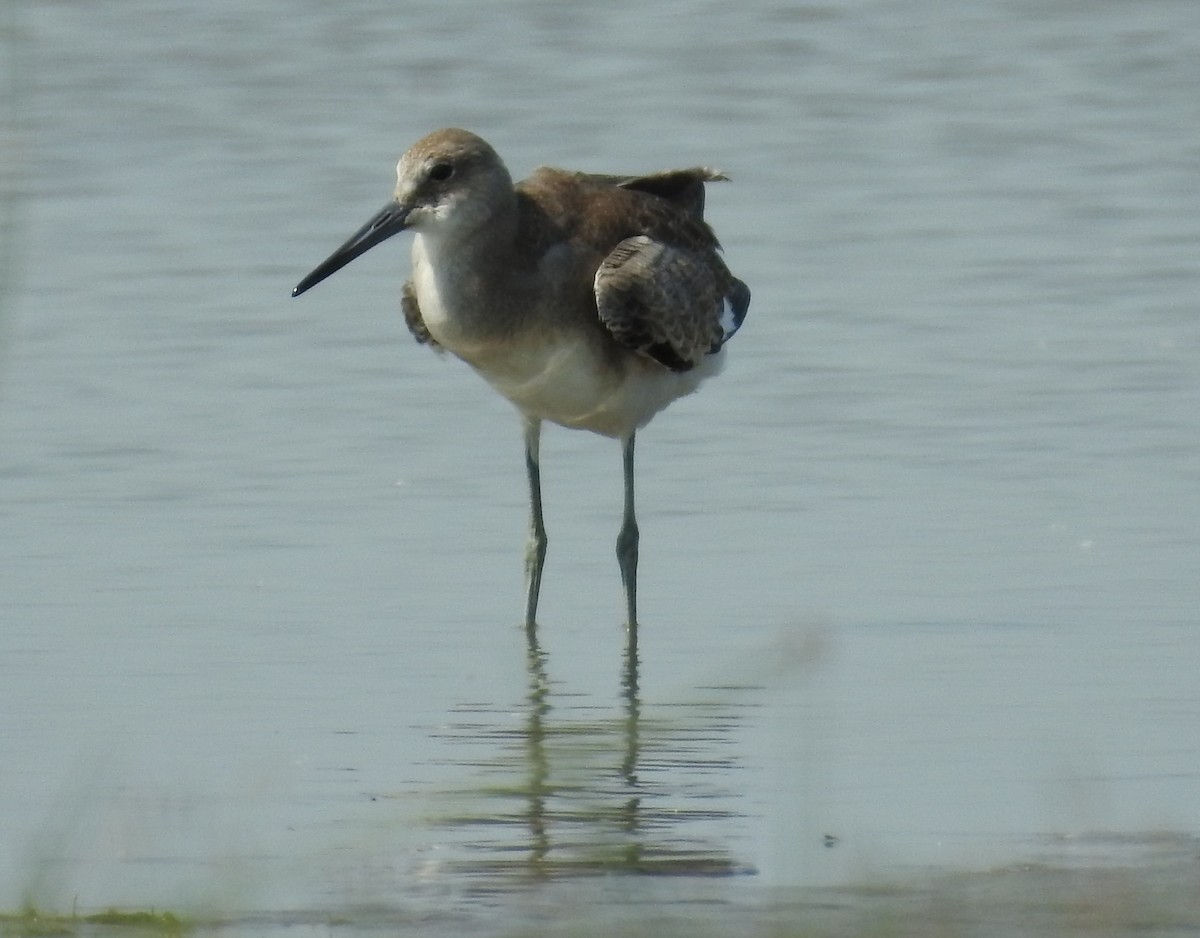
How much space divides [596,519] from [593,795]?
2691 millimetres

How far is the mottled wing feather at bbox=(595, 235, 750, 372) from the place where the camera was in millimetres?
7516

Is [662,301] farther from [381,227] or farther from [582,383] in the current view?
[381,227]

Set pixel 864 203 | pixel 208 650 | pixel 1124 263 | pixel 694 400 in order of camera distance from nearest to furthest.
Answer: pixel 208 650, pixel 694 400, pixel 1124 263, pixel 864 203

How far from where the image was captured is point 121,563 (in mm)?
7773

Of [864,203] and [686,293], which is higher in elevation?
[686,293]

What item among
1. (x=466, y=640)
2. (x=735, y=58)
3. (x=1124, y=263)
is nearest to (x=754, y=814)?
(x=466, y=640)

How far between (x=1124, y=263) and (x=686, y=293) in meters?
3.72

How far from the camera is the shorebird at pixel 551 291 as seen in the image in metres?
7.26

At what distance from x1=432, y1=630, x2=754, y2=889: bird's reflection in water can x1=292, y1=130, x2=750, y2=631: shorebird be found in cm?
89

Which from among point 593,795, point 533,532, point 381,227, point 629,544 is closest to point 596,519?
point 533,532

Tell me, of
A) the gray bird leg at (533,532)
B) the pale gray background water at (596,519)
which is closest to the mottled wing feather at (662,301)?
the gray bird leg at (533,532)

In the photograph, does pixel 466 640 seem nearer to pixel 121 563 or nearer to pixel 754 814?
pixel 121 563

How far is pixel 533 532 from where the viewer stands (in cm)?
770

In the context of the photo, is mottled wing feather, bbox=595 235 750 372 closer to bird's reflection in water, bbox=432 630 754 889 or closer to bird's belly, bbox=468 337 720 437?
bird's belly, bbox=468 337 720 437
